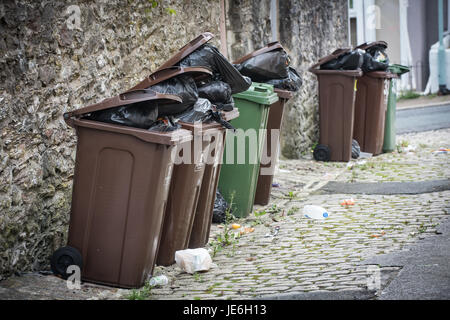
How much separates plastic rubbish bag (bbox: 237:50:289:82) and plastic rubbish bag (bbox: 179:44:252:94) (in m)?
1.29

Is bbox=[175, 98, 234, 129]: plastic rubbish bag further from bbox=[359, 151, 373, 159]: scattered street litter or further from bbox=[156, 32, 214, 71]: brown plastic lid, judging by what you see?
bbox=[359, 151, 373, 159]: scattered street litter

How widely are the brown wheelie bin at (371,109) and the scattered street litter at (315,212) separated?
3960 mm

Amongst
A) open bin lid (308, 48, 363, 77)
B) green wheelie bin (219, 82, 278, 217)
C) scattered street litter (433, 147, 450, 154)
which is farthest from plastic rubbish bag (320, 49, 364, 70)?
green wheelie bin (219, 82, 278, 217)

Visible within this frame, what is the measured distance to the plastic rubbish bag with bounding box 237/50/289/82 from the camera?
7.27 metres

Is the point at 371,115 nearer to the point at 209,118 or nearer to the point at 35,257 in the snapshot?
the point at 209,118

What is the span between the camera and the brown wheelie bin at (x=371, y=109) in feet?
34.5

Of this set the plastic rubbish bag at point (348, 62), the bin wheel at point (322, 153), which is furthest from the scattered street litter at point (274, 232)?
the plastic rubbish bag at point (348, 62)

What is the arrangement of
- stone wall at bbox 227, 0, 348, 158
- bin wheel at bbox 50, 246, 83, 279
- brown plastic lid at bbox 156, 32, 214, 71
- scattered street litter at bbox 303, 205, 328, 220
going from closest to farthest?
bin wheel at bbox 50, 246, 83, 279 → brown plastic lid at bbox 156, 32, 214, 71 → scattered street litter at bbox 303, 205, 328, 220 → stone wall at bbox 227, 0, 348, 158

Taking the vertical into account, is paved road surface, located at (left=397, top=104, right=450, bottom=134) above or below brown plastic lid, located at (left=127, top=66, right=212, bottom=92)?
below

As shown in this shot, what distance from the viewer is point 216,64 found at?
5.60 meters

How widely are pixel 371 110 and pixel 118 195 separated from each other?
6678mm

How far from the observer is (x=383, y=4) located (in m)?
21.7

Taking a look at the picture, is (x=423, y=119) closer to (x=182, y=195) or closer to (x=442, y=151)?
(x=442, y=151)

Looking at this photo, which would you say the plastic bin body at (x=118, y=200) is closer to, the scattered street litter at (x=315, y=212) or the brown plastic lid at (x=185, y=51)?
the brown plastic lid at (x=185, y=51)
